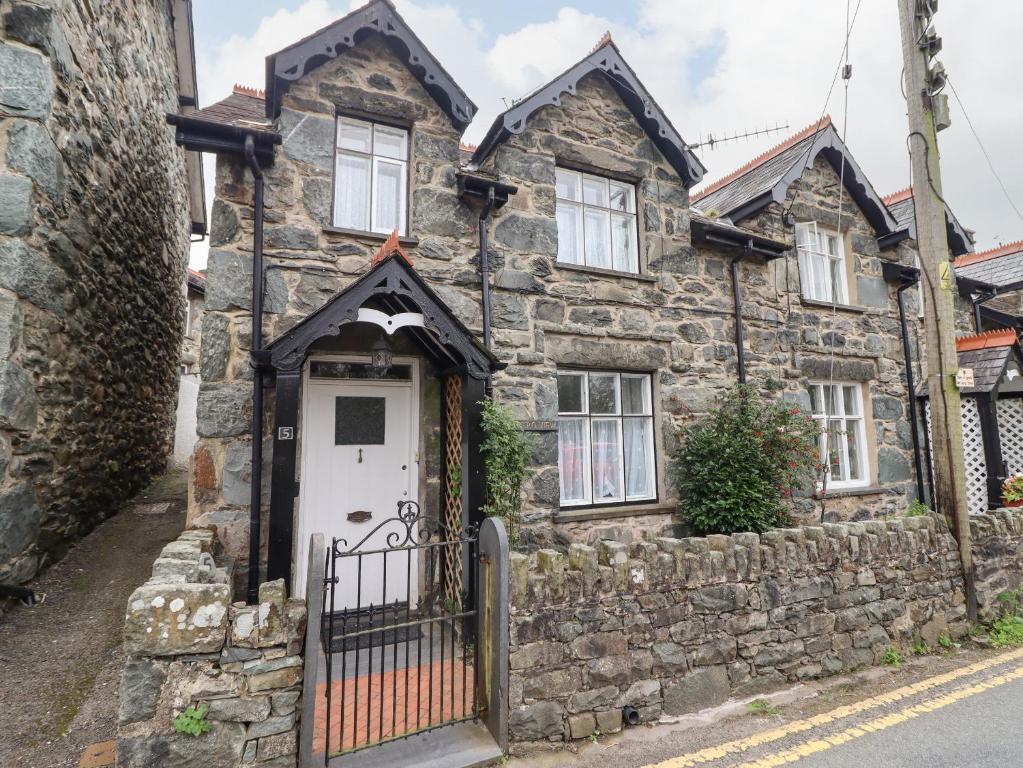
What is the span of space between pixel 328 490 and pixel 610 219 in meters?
5.23

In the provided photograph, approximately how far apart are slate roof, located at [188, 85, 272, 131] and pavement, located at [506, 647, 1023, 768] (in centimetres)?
623

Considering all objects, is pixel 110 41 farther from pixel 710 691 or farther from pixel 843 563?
pixel 843 563

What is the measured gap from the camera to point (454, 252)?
20.5 feet

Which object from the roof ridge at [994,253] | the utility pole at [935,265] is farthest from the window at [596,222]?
the roof ridge at [994,253]

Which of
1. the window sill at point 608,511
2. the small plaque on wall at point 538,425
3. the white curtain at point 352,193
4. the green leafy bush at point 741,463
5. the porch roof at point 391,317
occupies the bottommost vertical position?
the window sill at point 608,511

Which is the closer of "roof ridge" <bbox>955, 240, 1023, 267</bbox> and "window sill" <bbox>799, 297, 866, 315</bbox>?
"window sill" <bbox>799, 297, 866, 315</bbox>

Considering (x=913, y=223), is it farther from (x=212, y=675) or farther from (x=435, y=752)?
(x=212, y=675)

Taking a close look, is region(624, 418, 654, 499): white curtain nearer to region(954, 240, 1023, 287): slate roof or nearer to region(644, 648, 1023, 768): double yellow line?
region(644, 648, 1023, 768): double yellow line

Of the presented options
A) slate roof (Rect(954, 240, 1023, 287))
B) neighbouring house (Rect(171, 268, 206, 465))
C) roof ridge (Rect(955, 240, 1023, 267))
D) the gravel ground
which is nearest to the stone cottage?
the gravel ground

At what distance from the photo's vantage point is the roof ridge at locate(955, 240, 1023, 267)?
14.1 m

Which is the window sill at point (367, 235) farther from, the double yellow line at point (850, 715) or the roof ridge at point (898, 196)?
the roof ridge at point (898, 196)

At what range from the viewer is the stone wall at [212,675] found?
284cm

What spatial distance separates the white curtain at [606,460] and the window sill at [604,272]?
197 cm

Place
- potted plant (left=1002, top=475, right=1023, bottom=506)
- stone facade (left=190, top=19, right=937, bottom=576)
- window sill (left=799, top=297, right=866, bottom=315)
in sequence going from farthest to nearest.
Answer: window sill (left=799, top=297, right=866, bottom=315) < potted plant (left=1002, top=475, right=1023, bottom=506) < stone facade (left=190, top=19, right=937, bottom=576)
